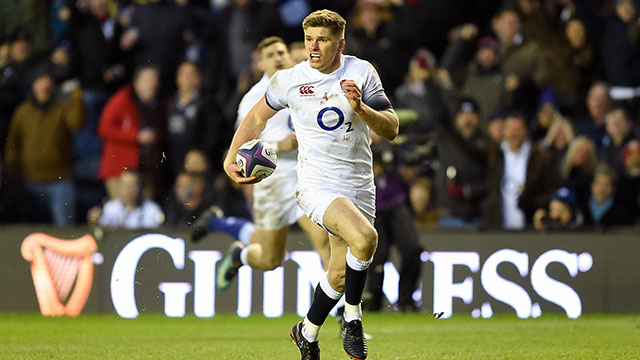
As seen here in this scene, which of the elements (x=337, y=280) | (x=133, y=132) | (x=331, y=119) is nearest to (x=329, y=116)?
(x=331, y=119)

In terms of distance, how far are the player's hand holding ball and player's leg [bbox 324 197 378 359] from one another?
0.47 metres

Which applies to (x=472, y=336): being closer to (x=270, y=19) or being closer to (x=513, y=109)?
(x=513, y=109)

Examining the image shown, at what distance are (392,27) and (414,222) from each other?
2.59 m

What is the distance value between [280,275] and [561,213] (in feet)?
10.1

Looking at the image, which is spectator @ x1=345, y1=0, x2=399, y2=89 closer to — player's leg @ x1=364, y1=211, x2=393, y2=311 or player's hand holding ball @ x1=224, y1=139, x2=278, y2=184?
player's leg @ x1=364, y1=211, x2=393, y2=311

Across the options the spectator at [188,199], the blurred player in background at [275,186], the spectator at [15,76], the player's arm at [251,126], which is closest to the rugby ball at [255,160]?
the player's arm at [251,126]

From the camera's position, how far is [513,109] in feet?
43.9

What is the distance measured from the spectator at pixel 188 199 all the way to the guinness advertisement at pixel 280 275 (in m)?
0.66

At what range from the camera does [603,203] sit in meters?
12.4

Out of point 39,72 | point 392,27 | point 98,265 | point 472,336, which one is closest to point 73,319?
point 98,265

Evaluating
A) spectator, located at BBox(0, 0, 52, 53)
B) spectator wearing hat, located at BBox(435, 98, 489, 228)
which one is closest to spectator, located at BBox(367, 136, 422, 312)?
spectator wearing hat, located at BBox(435, 98, 489, 228)

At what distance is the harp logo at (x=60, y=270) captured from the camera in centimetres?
1234

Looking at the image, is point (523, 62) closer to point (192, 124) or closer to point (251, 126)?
point (192, 124)

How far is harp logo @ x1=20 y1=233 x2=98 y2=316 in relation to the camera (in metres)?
12.3
